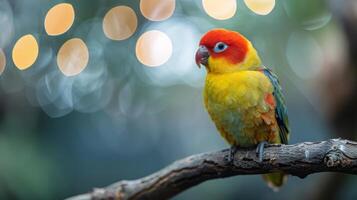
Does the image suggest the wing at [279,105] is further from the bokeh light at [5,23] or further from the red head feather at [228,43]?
the bokeh light at [5,23]

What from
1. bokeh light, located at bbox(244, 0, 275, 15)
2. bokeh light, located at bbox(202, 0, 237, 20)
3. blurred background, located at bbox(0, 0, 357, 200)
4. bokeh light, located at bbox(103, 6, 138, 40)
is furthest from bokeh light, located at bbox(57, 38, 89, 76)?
bokeh light, located at bbox(244, 0, 275, 15)

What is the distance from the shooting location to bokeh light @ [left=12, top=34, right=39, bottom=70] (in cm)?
196

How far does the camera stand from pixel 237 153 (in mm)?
1254

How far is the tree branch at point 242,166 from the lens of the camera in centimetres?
97

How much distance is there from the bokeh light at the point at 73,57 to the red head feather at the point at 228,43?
89 cm

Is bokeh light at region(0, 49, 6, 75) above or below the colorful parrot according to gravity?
above

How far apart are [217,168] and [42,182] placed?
3.75 feet

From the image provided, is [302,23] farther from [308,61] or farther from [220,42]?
[220,42]

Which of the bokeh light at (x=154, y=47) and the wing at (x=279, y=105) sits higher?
the bokeh light at (x=154, y=47)

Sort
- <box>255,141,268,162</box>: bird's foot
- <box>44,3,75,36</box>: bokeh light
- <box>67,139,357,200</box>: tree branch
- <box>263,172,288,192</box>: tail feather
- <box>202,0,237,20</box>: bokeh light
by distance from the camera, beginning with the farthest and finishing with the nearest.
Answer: <box>44,3,75,36</box>: bokeh light → <box>202,0,237,20</box>: bokeh light → <box>263,172,288,192</box>: tail feather → <box>255,141,268,162</box>: bird's foot → <box>67,139,357,200</box>: tree branch

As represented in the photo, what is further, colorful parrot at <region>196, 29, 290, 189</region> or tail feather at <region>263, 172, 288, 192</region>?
tail feather at <region>263, 172, 288, 192</region>

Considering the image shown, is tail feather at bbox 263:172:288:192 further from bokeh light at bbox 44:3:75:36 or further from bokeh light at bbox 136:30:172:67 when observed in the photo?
bokeh light at bbox 44:3:75:36

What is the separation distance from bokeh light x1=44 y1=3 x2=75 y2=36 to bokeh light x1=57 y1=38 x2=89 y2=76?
0.22ft

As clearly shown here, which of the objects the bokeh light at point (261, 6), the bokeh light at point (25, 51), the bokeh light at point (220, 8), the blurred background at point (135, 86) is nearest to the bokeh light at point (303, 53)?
the blurred background at point (135, 86)
